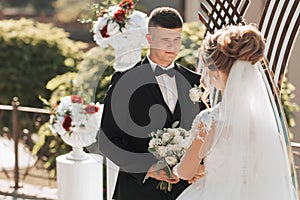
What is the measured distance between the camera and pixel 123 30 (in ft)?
17.4

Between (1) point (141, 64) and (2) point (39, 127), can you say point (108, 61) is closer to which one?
(2) point (39, 127)

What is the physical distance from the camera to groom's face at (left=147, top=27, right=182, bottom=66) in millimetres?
3957

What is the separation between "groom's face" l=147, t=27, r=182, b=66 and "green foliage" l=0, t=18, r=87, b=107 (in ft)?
17.5

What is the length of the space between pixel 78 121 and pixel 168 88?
180cm

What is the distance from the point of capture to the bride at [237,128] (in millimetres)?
3508

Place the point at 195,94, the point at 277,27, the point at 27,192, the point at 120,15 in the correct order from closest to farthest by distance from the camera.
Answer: the point at 195,94 → the point at 277,27 → the point at 120,15 → the point at 27,192

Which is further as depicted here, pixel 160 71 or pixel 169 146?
pixel 160 71

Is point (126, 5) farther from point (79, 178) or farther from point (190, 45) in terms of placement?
point (190, 45)

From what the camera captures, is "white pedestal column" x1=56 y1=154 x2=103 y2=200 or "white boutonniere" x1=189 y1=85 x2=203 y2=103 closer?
"white boutonniere" x1=189 y1=85 x2=203 y2=103

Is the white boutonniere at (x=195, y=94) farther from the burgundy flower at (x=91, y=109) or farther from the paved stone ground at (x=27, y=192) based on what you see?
the paved stone ground at (x=27, y=192)

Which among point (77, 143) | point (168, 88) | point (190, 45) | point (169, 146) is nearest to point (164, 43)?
point (168, 88)

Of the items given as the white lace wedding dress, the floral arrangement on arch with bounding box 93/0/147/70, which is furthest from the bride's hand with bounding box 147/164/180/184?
the floral arrangement on arch with bounding box 93/0/147/70

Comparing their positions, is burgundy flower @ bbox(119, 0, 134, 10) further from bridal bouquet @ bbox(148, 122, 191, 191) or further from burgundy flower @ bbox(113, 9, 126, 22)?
bridal bouquet @ bbox(148, 122, 191, 191)

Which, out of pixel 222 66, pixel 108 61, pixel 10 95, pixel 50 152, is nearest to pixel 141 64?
pixel 222 66
